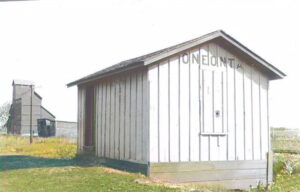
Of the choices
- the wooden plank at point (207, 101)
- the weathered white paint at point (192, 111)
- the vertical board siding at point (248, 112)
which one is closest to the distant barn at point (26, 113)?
the weathered white paint at point (192, 111)

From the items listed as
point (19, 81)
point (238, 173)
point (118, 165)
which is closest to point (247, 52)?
point (238, 173)

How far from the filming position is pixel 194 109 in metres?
10.1

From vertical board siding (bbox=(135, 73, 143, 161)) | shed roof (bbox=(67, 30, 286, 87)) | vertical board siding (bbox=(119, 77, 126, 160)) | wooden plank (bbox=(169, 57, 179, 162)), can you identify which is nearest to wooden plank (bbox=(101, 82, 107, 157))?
shed roof (bbox=(67, 30, 286, 87))

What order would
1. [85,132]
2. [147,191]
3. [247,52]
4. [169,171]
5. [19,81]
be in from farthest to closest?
[85,132] → [247,52] → [169,171] → [19,81] → [147,191]

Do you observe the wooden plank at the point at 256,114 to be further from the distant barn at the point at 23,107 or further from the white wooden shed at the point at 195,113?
the distant barn at the point at 23,107

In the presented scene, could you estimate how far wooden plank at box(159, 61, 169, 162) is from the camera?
9.63m

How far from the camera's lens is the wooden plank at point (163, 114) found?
963 cm

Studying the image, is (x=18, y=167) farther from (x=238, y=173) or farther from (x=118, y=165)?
(x=238, y=173)

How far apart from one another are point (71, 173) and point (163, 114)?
2857mm

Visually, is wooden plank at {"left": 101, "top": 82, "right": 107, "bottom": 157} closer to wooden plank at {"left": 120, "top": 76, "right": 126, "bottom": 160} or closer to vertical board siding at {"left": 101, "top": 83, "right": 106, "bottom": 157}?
vertical board siding at {"left": 101, "top": 83, "right": 106, "bottom": 157}

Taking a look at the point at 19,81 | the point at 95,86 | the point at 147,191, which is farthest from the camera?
the point at 95,86

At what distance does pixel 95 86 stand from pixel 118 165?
3450 millimetres

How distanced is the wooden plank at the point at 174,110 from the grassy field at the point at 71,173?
1085mm

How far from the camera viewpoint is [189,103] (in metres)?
10.1
